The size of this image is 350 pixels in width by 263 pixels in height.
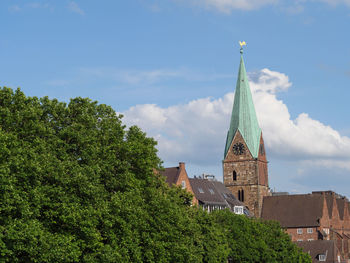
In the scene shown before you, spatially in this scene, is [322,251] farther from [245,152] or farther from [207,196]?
[245,152]

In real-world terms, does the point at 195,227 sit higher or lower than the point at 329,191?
lower

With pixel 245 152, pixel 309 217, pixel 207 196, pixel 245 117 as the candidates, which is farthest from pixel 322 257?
pixel 245 117

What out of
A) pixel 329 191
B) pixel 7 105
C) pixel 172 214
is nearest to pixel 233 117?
pixel 329 191

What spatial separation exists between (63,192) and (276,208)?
10323 centimetres

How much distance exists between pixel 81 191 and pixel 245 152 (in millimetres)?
96642

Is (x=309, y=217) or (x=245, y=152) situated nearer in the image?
(x=309, y=217)

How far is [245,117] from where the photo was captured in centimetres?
13775

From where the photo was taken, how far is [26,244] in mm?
39625

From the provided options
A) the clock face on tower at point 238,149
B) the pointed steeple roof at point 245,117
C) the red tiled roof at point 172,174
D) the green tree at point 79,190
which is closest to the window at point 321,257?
the pointed steeple roof at point 245,117

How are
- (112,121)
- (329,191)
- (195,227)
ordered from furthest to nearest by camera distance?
(329,191)
(195,227)
(112,121)

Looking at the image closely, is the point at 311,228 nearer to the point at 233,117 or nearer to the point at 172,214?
the point at 233,117

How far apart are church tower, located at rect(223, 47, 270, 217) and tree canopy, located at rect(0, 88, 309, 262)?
76281mm

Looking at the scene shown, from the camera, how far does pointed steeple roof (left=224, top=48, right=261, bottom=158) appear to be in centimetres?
13662

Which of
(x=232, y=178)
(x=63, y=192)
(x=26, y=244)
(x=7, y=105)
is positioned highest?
(x=232, y=178)
